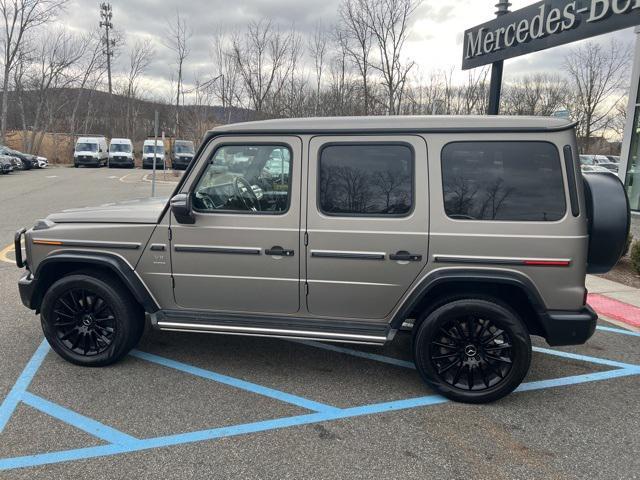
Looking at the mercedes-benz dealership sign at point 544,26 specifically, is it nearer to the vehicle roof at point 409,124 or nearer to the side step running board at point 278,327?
the vehicle roof at point 409,124

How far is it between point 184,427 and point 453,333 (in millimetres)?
1953

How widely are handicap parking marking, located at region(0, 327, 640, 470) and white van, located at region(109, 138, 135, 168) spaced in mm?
33210

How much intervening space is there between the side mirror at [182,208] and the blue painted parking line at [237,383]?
1.23 meters

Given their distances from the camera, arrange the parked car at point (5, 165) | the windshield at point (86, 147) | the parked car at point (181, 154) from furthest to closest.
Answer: the windshield at point (86, 147) < the parked car at point (181, 154) < the parked car at point (5, 165)

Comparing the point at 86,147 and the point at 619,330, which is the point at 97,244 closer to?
the point at 619,330

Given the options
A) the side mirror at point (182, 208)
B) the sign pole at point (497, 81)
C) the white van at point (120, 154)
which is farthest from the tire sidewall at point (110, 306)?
the white van at point (120, 154)

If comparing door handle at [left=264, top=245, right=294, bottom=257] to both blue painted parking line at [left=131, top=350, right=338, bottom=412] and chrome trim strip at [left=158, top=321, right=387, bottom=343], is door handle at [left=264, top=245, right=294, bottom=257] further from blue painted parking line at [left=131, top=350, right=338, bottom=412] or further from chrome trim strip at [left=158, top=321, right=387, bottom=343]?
blue painted parking line at [left=131, top=350, right=338, bottom=412]

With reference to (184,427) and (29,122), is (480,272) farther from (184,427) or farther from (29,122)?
(29,122)

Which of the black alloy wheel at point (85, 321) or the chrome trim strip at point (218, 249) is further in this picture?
the black alloy wheel at point (85, 321)

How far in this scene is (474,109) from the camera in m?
28.8

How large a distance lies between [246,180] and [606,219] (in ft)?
8.48

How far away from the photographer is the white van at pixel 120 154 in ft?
112

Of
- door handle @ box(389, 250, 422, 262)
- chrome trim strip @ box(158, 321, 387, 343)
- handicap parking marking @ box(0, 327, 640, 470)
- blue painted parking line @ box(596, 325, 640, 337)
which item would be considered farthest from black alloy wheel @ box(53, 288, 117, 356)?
blue painted parking line @ box(596, 325, 640, 337)

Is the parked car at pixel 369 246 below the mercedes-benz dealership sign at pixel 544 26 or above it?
below
